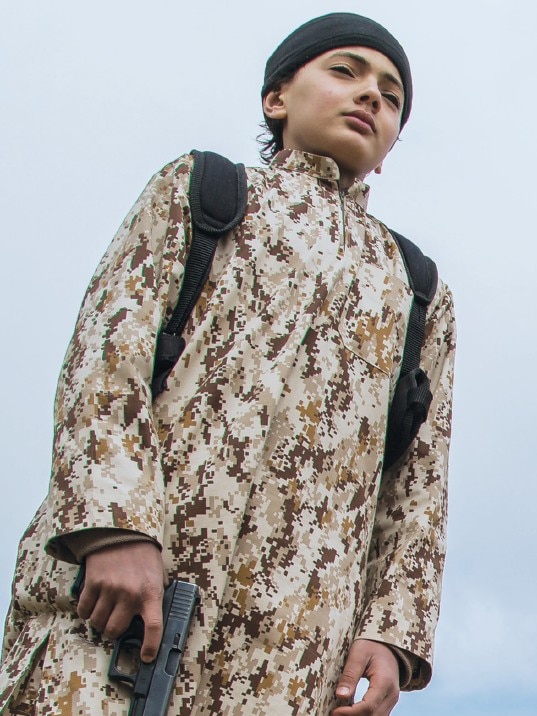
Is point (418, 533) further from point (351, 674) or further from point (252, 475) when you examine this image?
point (252, 475)

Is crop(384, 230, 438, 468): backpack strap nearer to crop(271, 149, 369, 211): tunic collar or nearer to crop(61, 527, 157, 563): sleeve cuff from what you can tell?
crop(271, 149, 369, 211): tunic collar

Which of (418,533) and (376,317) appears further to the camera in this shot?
(376,317)

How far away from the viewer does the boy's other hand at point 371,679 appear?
3.03 meters

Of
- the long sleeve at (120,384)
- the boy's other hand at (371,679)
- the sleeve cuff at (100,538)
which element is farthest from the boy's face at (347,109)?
the sleeve cuff at (100,538)

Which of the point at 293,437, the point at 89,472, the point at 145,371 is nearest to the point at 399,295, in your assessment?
the point at 293,437

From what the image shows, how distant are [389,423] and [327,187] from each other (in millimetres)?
912

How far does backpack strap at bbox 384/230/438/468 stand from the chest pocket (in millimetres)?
50

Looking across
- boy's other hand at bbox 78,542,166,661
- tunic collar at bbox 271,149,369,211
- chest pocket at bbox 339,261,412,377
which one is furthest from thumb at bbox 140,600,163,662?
tunic collar at bbox 271,149,369,211

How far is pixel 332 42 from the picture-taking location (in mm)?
4117

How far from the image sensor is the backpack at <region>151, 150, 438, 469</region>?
10.5ft

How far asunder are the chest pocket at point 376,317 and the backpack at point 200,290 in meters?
0.07

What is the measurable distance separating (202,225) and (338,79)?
1002 millimetres

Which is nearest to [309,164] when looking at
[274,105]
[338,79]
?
[338,79]

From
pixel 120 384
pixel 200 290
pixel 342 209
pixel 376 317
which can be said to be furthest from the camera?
pixel 342 209
